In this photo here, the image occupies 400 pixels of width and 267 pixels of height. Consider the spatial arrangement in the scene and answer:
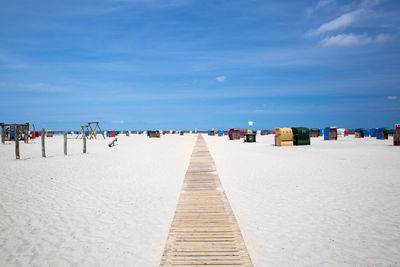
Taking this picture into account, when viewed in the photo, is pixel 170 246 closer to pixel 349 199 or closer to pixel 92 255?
pixel 92 255

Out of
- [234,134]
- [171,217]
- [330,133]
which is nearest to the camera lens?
[171,217]

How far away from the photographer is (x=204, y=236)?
4.12 metres

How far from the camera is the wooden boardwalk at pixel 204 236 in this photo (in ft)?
11.3

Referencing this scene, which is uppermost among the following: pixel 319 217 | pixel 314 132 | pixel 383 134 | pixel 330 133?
pixel 314 132

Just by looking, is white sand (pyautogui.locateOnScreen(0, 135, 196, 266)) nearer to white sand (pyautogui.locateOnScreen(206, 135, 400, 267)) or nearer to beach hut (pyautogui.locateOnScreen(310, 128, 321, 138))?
white sand (pyautogui.locateOnScreen(206, 135, 400, 267))

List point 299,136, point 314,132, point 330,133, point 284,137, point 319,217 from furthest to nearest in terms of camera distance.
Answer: point 314,132
point 330,133
point 299,136
point 284,137
point 319,217

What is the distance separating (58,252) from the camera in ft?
13.1

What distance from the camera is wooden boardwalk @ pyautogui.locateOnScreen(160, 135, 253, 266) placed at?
346cm

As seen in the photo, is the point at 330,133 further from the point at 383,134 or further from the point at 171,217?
the point at 171,217

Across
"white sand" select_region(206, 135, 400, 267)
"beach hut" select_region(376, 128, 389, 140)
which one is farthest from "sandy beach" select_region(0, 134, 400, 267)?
"beach hut" select_region(376, 128, 389, 140)

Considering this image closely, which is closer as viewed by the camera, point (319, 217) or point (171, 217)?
point (319, 217)

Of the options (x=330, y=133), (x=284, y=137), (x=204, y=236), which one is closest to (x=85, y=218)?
(x=204, y=236)

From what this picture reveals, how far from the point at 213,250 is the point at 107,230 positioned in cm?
213

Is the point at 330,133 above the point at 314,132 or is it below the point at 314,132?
below
